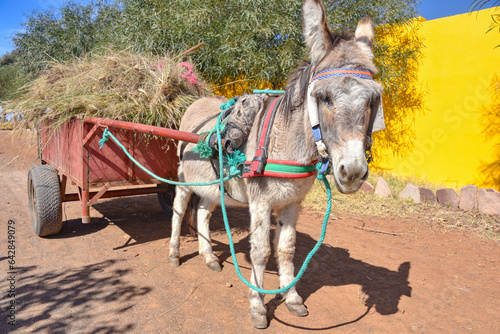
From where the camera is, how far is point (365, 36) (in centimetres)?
225

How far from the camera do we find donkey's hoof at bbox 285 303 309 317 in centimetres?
279

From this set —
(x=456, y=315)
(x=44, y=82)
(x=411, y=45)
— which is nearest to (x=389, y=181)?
(x=411, y=45)

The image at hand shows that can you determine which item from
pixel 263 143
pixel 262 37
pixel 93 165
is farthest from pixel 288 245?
pixel 262 37

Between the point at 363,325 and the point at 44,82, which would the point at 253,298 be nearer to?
the point at 363,325

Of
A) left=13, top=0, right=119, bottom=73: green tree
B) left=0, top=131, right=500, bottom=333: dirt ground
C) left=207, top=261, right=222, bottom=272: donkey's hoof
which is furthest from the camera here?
left=13, top=0, right=119, bottom=73: green tree

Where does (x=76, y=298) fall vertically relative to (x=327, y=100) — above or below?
below

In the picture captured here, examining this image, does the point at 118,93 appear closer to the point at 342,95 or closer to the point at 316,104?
the point at 316,104

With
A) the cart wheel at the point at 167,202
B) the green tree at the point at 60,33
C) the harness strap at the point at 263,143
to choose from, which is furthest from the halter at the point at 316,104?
the green tree at the point at 60,33

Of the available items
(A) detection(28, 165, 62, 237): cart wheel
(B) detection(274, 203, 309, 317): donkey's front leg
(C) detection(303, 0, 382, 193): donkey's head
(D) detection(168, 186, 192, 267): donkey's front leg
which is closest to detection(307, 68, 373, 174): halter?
(C) detection(303, 0, 382, 193): donkey's head

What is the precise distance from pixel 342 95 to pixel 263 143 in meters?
0.76

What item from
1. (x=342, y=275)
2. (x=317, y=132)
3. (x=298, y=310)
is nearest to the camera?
(x=317, y=132)

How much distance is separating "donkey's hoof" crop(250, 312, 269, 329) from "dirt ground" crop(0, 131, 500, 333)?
0.05 metres

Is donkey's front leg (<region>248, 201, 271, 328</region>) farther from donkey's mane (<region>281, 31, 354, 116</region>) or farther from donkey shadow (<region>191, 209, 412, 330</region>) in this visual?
donkey's mane (<region>281, 31, 354, 116</region>)

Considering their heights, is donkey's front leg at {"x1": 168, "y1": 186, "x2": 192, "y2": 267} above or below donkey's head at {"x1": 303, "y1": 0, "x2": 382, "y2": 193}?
below
